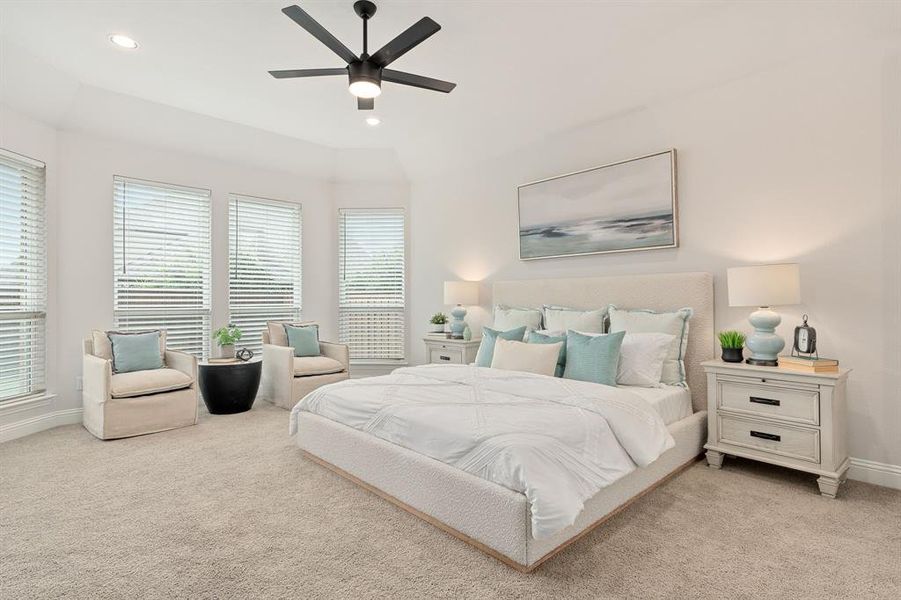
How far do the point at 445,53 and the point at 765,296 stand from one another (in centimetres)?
274

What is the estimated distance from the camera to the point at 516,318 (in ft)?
14.7

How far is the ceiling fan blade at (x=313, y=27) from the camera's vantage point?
232 centimetres

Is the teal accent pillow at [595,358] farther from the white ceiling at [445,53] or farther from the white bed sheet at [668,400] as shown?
the white ceiling at [445,53]

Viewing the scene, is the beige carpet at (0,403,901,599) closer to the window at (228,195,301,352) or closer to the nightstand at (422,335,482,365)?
the nightstand at (422,335,482,365)

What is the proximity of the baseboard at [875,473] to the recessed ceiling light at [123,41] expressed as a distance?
5.65 metres

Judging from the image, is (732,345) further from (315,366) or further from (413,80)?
(315,366)

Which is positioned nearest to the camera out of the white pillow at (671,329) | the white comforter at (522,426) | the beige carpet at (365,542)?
the beige carpet at (365,542)

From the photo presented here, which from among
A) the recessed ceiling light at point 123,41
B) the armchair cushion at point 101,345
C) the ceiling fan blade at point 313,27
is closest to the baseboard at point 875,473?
the ceiling fan blade at point 313,27

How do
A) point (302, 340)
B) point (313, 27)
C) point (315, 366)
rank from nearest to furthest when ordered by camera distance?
point (313, 27)
point (315, 366)
point (302, 340)

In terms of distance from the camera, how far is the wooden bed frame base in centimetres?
199

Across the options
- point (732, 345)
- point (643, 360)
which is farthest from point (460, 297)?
point (732, 345)

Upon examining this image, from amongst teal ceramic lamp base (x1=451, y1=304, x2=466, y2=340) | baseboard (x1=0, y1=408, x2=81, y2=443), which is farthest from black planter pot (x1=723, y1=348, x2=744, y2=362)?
baseboard (x1=0, y1=408, x2=81, y2=443)

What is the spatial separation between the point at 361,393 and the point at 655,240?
106 inches

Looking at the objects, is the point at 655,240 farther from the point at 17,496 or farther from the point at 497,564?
the point at 17,496
